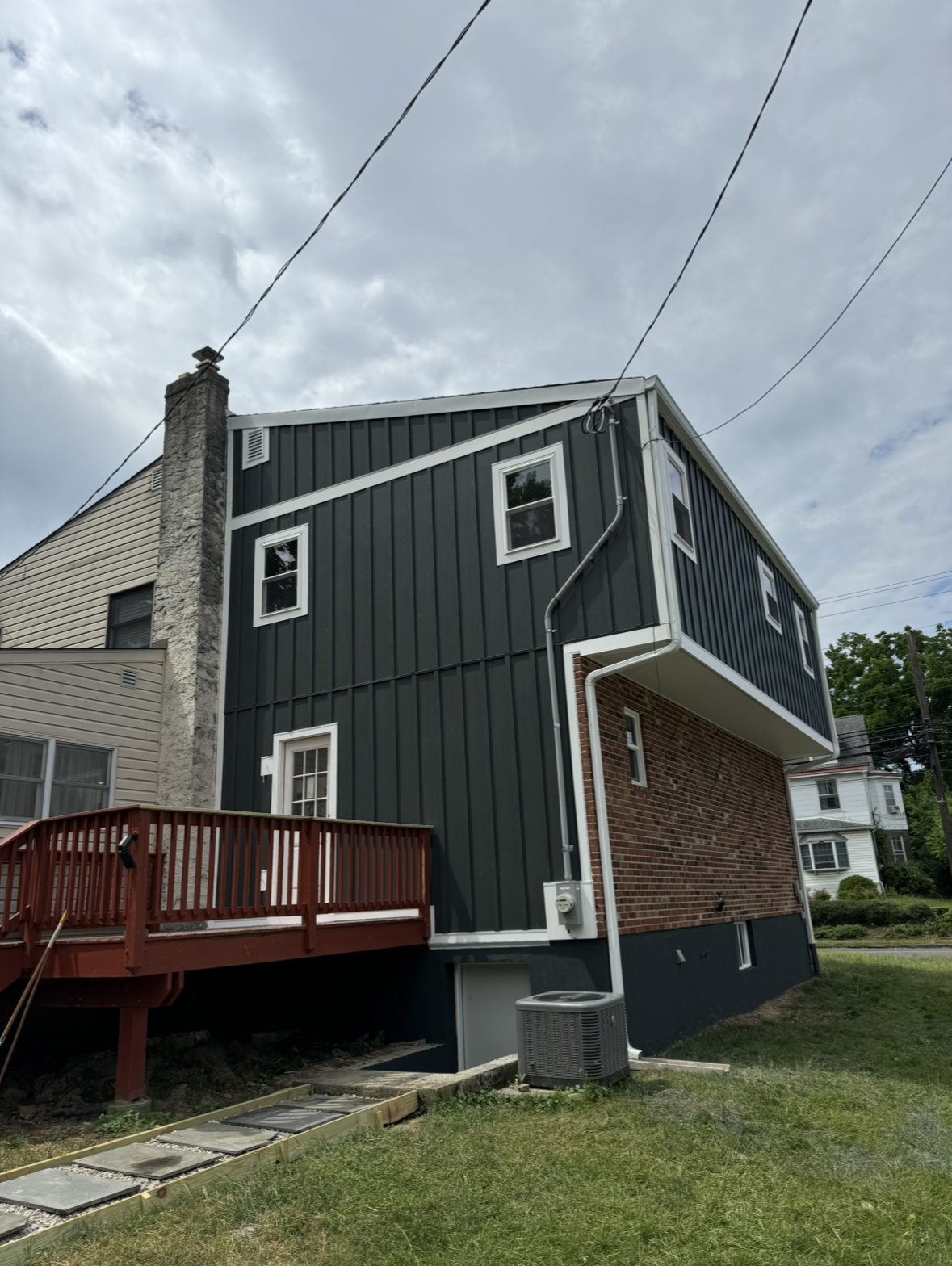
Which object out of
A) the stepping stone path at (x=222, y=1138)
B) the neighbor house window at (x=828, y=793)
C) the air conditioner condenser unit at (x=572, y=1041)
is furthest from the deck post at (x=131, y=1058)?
the neighbor house window at (x=828, y=793)

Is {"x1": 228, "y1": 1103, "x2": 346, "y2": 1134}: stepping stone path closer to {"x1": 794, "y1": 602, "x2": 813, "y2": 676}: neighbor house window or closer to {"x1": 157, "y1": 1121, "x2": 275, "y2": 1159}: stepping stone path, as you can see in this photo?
{"x1": 157, "y1": 1121, "x2": 275, "y2": 1159}: stepping stone path

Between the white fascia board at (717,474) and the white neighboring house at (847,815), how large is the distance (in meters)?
22.8

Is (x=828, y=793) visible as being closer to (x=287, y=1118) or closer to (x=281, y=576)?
(x=281, y=576)

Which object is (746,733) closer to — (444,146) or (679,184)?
(679,184)

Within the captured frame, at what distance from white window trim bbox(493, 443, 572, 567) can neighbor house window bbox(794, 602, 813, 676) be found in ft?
23.6

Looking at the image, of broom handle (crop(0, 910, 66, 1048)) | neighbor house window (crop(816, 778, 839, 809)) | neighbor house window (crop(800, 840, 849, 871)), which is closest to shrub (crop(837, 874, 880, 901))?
neighbor house window (crop(800, 840, 849, 871))

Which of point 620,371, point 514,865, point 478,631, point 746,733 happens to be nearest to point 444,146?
point 620,371

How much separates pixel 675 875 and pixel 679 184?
270 inches

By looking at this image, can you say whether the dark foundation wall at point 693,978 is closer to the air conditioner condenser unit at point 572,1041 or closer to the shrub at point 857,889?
the air conditioner condenser unit at point 572,1041

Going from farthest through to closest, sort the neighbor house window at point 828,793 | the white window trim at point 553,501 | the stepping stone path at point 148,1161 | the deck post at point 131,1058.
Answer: the neighbor house window at point 828,793, the white window trim at point 553,501, the deck post at point 131,1058, the stepping stone path at point 148,1161

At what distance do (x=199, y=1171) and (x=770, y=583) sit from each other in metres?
11.4

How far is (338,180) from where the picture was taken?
809 cm

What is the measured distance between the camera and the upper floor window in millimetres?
9648

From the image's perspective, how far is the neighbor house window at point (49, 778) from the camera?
31.9 feet
